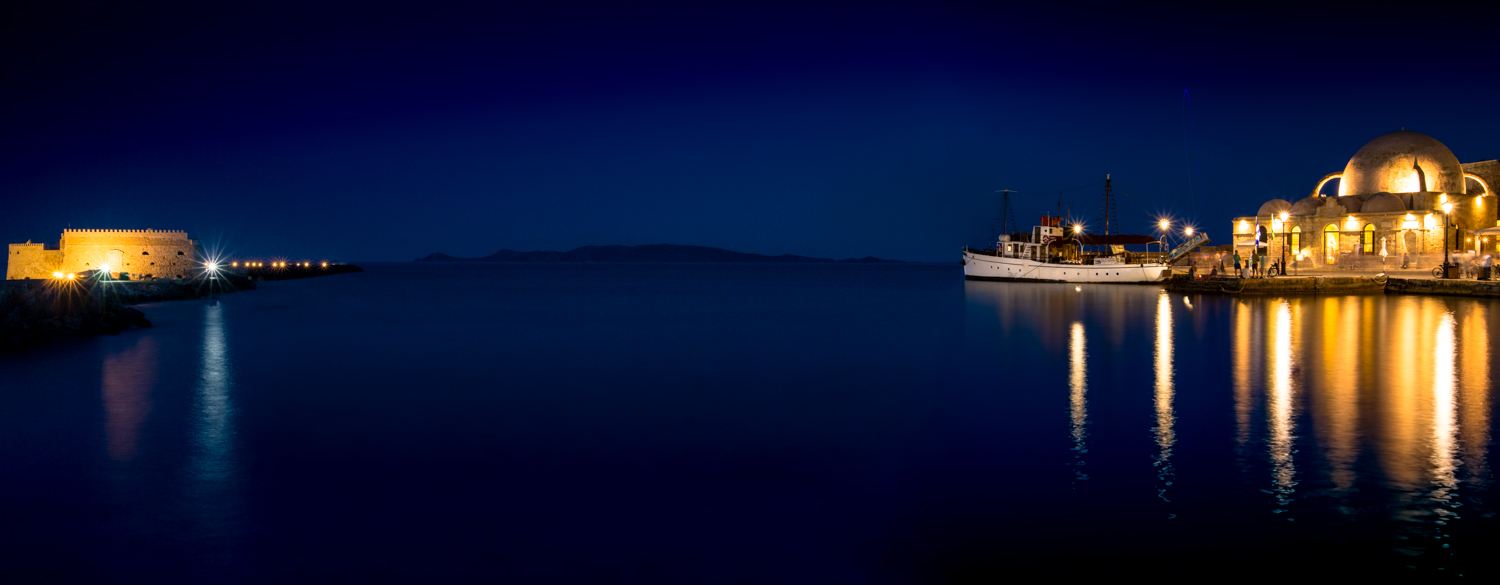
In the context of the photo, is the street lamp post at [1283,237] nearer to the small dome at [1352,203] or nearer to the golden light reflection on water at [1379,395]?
the small dome at [1352,203]

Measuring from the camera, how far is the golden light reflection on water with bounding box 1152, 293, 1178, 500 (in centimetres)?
820

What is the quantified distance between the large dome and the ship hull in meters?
9.94

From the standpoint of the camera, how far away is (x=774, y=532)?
6.72m

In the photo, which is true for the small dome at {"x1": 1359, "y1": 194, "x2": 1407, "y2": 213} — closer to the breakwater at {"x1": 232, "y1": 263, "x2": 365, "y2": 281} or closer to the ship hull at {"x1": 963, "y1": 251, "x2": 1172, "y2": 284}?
the ship hull at {"x1": 963, "y1": 251, "x2": 1172, "y2": 284}

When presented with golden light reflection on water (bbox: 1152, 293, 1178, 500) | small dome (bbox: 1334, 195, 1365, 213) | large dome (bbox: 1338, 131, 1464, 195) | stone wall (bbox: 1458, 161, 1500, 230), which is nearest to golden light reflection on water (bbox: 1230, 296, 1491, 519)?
golden light reflection on water (bbox: 1152, 293, 1178, 500)

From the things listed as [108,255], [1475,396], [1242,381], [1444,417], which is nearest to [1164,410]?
[1444,417]

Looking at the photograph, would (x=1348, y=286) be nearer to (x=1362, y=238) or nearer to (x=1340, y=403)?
(x=1362, y=238)

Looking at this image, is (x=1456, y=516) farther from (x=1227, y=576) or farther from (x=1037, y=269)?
(x=1037, y=269)

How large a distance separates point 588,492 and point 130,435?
21.2 ft

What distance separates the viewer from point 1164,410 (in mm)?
11477

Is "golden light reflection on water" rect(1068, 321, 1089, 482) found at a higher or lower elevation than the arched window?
lower

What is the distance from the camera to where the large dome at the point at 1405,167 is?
136ft

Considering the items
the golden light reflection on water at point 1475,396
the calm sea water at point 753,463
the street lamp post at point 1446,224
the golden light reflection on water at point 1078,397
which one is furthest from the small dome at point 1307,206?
the golden light reflection on water at point 1078,397

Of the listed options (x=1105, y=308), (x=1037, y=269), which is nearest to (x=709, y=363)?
(x=1105, y=308)
